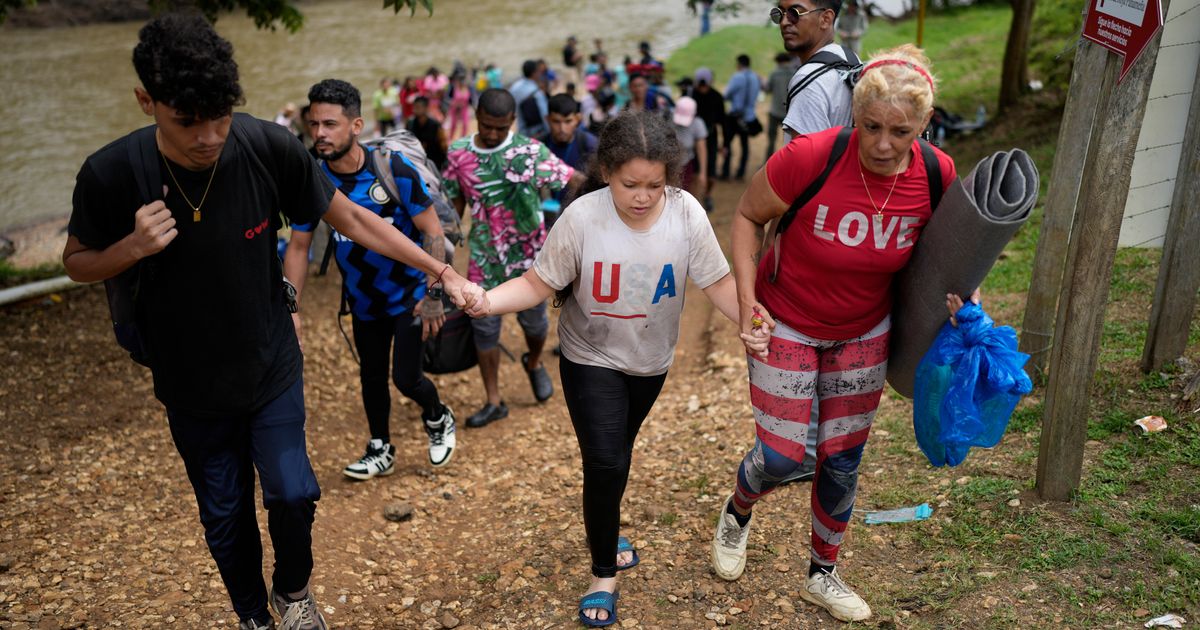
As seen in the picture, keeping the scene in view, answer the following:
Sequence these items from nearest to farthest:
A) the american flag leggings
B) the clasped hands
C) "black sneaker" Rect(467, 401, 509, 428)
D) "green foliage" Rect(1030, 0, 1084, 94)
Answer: the american flag leggings < the clasped hands < "black sneaker" Rect(467, 401, 509, 428) < "green foliage" Rect(1030, 0, 1084, 94)

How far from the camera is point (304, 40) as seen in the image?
35062 millimetres

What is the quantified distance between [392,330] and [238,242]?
2252mm

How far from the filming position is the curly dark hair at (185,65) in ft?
8.65

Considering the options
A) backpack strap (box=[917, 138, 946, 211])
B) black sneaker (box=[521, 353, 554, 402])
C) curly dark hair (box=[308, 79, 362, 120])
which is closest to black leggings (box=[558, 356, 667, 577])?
backpack strap (box=[917, 138, 946, 211])

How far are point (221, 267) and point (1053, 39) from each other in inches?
679

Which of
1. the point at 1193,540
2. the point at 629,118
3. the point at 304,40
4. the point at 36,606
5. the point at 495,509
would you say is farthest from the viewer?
the point at 304,40

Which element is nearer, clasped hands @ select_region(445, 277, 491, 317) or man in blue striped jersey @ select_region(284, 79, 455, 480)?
clasped hands @ select_region(445, 277, 491, 317)

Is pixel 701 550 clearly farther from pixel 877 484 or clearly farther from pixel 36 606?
pixel 36 606

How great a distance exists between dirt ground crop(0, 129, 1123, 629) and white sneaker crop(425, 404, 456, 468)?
0.32 feet

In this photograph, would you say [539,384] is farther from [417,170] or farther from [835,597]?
[835,597]

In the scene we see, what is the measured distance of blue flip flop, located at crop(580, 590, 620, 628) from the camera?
3.79 m

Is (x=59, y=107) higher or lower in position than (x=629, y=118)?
lower

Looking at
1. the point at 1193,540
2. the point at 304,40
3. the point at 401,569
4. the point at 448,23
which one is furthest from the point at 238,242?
the point at 448,23

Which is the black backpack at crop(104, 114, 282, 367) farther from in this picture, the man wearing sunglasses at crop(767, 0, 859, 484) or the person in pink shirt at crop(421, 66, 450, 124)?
the person in pink shirt at crop(421, 66, 450, 124)
